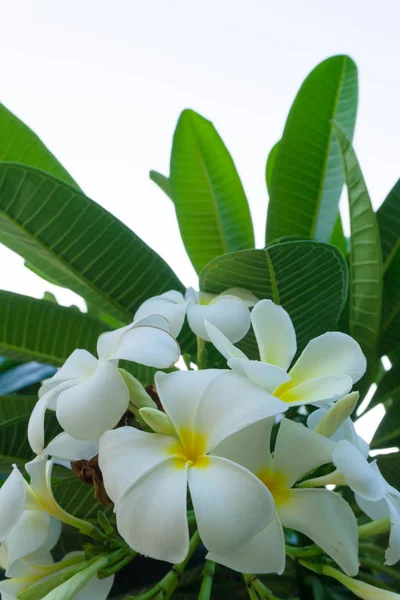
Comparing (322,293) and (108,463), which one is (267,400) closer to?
(108,463)

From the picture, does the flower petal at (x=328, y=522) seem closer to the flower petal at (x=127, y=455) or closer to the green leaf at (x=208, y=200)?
the flower petal at (x=127, y=455)

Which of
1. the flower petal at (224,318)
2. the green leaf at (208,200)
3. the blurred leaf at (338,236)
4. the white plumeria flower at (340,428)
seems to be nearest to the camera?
the white plumeria flower at (340,428)

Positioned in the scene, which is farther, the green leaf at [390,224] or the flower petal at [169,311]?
the green leaf at [390,224]

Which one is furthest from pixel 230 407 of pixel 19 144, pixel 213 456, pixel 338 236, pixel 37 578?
pixel 338 236

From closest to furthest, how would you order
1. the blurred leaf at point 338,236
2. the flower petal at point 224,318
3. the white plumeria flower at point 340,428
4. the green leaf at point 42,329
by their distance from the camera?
the white plumeria flower at point 340,428 → the flower petal at point 224,318 → the green leaf at point 42,329 → the blurred leaf at point 338,236

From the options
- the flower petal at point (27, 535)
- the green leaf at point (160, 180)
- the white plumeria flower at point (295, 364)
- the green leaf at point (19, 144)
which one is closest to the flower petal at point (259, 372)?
the white plumeria flower at point (295, 364)

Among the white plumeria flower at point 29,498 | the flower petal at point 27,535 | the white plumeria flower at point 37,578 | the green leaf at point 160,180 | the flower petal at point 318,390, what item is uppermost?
the green leaf at point 160,180

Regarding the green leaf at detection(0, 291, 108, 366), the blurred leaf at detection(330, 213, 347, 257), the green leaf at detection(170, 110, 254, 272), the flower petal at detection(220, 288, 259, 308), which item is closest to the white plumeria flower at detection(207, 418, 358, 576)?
the flower petal at detection(220, 288, 259, 308)

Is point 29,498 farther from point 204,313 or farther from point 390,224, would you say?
point 390,224
